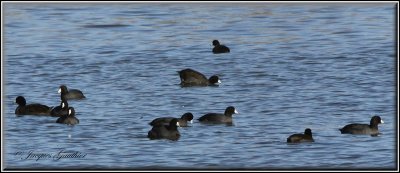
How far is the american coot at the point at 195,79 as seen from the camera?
3738 centimetres

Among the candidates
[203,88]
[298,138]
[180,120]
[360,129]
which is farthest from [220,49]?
[298,138]

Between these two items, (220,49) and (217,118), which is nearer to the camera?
(217,118)

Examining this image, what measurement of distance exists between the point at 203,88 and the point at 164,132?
834 cm

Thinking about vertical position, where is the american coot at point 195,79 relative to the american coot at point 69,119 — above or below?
above

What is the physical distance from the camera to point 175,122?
29.7 m

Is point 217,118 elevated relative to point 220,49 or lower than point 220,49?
lower

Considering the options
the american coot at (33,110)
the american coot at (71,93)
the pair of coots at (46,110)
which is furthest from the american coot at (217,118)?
the american coot at (71,93)

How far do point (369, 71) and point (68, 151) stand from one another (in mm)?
14162

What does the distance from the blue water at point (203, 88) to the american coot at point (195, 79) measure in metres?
0.42

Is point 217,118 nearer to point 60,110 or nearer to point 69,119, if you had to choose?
point 69,119

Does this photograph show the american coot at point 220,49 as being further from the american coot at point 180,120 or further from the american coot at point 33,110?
the american coot at point 180,120

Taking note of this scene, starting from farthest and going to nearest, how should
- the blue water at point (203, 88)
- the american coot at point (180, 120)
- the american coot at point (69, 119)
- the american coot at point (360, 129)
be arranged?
1. the american coot at point (69, 119)
2. the american coot at point (180, 120)
3. the american coot at point (360, 129)
4. the blue water at point (203, 88)

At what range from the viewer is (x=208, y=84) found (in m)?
37.6

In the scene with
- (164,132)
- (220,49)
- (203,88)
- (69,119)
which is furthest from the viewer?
(220,49)
